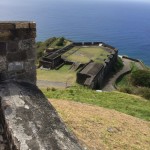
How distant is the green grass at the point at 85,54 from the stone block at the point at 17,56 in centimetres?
3397

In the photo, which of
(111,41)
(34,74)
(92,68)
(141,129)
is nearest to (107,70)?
(92,68)

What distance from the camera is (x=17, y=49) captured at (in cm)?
584

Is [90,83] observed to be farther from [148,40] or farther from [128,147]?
[148,40]

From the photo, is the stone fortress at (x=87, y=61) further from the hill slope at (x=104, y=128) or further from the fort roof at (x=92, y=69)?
the hill slope at (x=104, y=128)

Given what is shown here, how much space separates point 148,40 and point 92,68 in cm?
8094

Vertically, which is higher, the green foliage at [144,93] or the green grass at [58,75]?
the green foliage at [144,93]

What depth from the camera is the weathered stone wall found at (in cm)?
562


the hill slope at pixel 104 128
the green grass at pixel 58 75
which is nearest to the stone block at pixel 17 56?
the hill slope at pixel 104 128

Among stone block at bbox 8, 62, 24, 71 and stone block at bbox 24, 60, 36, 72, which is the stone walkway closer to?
stone block at bbox 24, 60, 36, 72

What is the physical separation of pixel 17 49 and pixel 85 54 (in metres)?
39.2

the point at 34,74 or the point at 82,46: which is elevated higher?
the point at 34,74

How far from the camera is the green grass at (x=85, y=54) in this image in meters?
41.5

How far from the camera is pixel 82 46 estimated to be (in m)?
50.3

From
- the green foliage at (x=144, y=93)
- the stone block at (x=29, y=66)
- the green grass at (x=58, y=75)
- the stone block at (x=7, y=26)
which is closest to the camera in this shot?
the stone block at (x=7, y=26)
